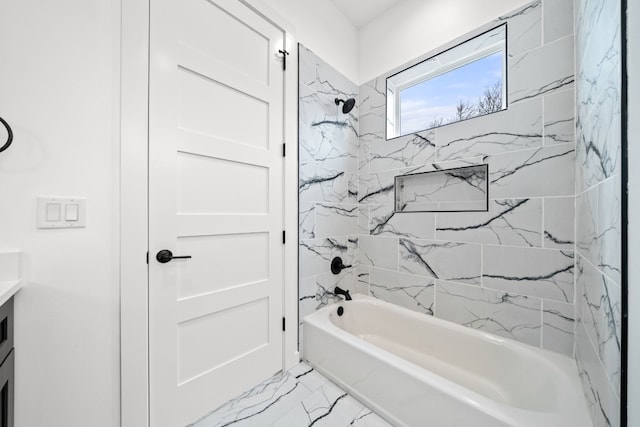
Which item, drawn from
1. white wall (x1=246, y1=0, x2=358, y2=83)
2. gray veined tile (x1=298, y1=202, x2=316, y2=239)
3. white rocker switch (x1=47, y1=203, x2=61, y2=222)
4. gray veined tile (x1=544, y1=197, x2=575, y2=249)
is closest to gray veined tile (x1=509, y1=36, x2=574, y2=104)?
gray veined tile (x1=544, y1=197, x2=575, y2=249)

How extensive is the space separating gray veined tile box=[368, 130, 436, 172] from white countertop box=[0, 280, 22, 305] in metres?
2.13

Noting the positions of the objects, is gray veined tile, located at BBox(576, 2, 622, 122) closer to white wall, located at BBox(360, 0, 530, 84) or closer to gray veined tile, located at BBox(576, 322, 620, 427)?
white wall, located at BBox(360, 0, 530, 84)

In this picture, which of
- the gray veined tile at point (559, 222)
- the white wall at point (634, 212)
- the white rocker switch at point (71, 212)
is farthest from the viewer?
the gray veined tile at point (559, 222)

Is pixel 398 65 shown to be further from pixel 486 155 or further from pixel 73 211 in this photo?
pixel 73 211

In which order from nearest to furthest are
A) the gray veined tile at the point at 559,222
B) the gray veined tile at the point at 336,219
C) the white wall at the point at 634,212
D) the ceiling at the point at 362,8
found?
the white wall at the point at 634,212 → the gray veined tile at the point at 559,222 → the gray veined tile at the point at 336,219 → the ceiling at the point at 362,8

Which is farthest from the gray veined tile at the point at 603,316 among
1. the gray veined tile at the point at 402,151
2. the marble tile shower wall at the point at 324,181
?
the marble tile shower wall at the point at 324,181

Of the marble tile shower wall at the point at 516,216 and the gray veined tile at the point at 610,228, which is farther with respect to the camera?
the marble tile shower wall at the point at 516,216

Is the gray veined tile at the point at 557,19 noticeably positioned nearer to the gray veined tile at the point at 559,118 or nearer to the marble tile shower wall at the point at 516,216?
the marble tile shower wall at the point at 516,216

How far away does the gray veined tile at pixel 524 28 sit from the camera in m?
1.42

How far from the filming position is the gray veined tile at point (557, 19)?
1333mm

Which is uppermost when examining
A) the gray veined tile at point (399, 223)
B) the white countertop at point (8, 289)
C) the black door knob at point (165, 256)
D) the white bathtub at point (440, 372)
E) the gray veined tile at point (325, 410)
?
the gray veined tile at point (399, 223)

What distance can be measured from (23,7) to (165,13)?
0.50m

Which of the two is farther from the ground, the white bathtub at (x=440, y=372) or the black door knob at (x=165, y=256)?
the black door knob at (x=165, y=256)

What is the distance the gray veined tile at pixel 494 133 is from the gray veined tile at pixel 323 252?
1.01 metres
